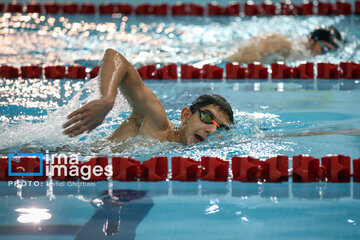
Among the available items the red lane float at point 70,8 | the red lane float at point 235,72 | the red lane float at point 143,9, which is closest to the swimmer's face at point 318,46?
the red lane float at point 235,72

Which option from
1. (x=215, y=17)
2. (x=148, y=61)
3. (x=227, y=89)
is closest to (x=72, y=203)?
(x=227, y=89)

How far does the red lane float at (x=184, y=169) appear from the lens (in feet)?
9.27

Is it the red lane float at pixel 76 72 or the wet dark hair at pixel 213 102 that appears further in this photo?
the red lane float at pixel 76 72

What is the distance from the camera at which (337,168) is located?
2.84 m

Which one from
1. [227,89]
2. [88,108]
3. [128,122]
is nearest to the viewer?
[88,108]

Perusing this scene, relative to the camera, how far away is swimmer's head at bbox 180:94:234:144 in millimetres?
2949

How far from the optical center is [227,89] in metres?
4.77

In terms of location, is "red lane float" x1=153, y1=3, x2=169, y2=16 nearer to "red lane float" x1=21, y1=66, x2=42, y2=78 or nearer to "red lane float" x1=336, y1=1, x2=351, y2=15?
"red lane float" x1=336, y1=1, x2=351, y2=15

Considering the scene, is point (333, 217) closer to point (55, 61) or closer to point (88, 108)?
point (88, 108)

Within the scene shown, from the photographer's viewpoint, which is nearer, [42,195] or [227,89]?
[42,195]

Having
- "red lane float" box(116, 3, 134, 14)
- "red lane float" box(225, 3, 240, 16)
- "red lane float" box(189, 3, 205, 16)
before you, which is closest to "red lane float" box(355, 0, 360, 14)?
"red lane float" box(225, 3, 240, 16)

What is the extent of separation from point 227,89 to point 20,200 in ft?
8.49

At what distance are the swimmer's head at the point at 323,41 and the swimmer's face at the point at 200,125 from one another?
3207 mm

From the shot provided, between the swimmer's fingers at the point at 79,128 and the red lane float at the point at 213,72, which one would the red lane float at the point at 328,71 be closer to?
the red lane float at the point at 213,72
